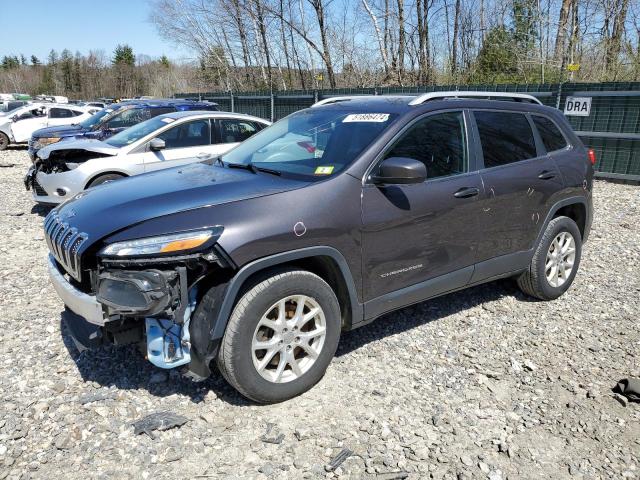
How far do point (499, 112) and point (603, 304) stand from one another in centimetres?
213

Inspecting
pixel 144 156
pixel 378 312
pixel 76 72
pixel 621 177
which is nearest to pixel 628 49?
pixel 621 177

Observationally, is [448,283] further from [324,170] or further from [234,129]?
[234,129]

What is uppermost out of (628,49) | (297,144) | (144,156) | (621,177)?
(628,49)

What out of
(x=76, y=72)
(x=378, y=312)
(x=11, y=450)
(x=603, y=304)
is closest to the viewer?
(x=11, y=450)

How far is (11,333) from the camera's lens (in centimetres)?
401

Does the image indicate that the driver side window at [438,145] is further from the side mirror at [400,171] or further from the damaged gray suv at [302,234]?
the side mirror at [400,171]

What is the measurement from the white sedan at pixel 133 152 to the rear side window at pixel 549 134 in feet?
14.1

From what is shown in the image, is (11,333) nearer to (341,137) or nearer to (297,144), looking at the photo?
(297,144)

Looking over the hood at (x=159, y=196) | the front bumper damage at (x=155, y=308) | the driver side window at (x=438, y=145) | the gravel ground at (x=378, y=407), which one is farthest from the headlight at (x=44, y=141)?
the driver side window at (x=438, y=145)

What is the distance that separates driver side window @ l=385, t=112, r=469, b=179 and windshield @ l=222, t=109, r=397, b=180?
20cm

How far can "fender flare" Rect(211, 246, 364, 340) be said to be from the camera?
109 inches

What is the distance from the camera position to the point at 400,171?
3162mm

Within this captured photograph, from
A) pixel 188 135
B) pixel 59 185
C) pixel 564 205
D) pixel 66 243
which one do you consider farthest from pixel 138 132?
pixel 564 205

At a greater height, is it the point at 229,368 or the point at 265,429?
the point at 229,368
